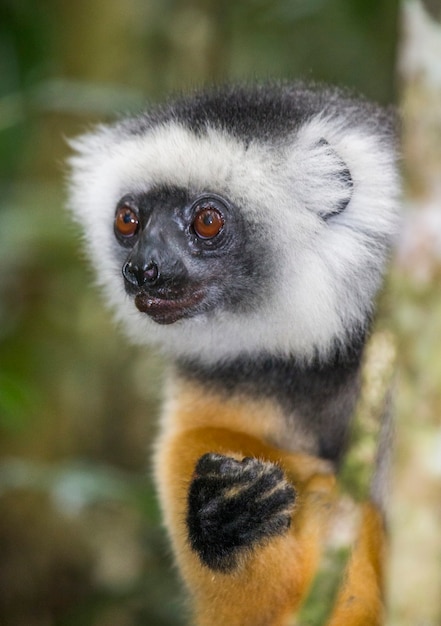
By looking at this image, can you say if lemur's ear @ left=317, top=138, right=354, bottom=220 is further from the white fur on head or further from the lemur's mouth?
the lemur's mouth

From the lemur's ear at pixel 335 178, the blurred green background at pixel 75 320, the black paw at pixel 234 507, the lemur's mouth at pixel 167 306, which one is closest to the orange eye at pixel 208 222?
the lemur's mouth at pixel 167 306

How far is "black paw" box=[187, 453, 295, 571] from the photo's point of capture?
2.74 meters

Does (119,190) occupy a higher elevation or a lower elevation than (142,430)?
higher

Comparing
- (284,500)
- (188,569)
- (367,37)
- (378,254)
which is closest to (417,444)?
(284,500)

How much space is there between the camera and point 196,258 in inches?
124

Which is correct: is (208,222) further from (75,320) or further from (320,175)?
(75,320)

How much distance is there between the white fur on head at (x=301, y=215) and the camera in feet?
9.77

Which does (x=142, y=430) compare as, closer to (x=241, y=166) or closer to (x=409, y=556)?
(x=241, y=166)

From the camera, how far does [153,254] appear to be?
304 cm

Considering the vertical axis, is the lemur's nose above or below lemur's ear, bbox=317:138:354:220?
below

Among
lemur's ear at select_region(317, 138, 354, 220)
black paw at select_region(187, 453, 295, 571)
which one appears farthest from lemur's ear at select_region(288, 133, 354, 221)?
black paw at select_region(187, 453, 295, 571)

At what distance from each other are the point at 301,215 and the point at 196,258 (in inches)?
15.4

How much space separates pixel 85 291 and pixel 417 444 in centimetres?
391

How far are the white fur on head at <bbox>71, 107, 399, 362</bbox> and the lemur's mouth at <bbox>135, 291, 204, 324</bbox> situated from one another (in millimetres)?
80
